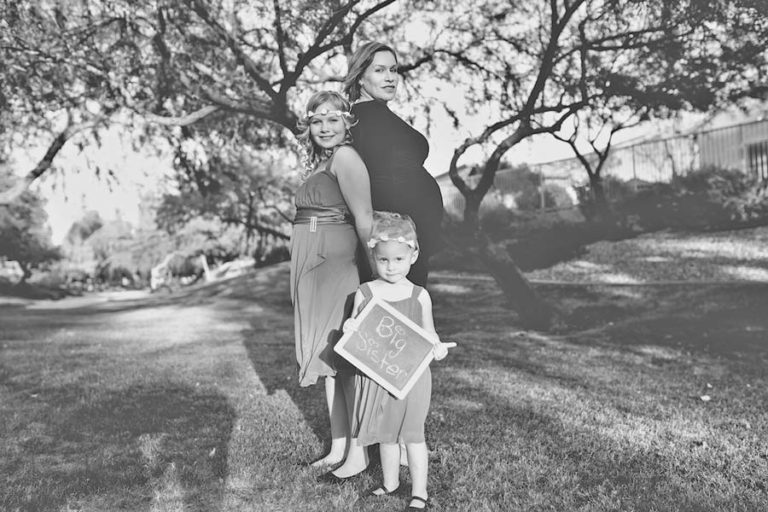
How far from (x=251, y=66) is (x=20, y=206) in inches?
1292

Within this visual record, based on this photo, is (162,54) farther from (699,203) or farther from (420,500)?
(699,203)

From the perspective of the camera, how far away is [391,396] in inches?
125

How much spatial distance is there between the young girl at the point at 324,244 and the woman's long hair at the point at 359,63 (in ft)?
0.75

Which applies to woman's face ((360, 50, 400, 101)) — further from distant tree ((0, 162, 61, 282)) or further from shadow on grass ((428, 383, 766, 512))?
distant tree ((0, 162, 61, 282))

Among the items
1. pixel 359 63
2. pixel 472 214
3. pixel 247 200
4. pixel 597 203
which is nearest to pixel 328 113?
pixel 359 63

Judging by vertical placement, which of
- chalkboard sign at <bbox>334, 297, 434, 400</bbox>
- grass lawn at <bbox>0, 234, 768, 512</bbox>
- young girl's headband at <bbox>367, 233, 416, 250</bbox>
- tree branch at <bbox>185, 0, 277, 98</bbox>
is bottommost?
grass lawn at <bbox>0, 234, 768, 512</bbox>

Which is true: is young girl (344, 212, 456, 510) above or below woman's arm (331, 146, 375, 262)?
below

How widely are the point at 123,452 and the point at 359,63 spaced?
2736 mm

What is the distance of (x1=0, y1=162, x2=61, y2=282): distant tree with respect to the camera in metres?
37.0

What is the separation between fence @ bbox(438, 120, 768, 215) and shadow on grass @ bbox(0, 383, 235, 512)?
1263cm

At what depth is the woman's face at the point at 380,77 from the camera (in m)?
3.70

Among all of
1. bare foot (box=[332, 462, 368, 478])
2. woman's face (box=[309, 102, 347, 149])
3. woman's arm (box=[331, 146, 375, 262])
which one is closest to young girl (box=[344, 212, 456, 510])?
woman's arm (box=[331, 146, 375, 262])

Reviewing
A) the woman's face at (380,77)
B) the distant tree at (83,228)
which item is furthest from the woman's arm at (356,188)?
the distant tree at (83,228)

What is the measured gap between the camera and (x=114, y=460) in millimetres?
3936
